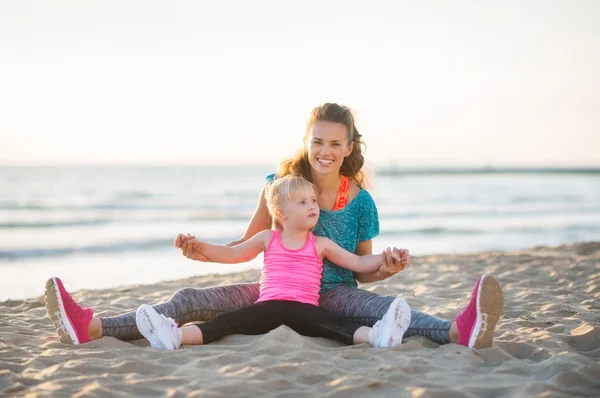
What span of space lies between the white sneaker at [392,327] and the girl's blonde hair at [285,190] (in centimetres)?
98

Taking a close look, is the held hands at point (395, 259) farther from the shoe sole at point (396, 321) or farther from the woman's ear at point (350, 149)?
the woman's ear at point (350, 149)

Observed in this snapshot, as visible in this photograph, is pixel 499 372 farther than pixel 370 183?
No

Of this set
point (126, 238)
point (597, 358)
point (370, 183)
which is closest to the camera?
point (597, 358)

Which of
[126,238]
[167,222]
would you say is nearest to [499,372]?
[126,238]

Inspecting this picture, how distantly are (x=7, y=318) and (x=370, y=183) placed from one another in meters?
3.14

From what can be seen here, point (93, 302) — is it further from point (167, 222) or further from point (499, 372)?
point (167, 222)

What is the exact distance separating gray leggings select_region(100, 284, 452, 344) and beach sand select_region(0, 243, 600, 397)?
0.11 metres

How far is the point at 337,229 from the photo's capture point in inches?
191

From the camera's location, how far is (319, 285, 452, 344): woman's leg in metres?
4.33

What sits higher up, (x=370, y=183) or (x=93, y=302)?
(x=370, y=183)

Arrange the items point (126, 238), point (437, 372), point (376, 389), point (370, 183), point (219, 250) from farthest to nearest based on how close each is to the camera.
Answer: point (126, 238)
point (370, 183)
point (219, 250)
point (437, 372)
point (376, 389)

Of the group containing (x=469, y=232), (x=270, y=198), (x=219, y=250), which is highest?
(x=270, y=198)

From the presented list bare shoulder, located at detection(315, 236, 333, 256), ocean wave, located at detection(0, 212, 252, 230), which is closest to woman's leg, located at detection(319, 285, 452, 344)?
bare shoulder, located at detection(315, 236, 333, 256)

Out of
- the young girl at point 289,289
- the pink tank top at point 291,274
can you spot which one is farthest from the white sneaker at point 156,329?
the pink tank top at point 291,274
